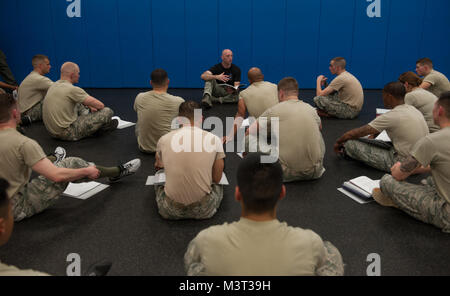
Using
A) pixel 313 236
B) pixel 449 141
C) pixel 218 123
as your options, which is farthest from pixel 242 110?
pixel 313 236

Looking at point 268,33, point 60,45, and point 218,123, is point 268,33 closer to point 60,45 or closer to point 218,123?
point 218,123

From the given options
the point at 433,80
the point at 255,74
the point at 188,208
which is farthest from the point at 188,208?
the point at 433,80

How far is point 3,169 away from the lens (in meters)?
2.42

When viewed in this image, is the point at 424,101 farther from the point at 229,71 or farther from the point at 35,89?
the point at 35,89

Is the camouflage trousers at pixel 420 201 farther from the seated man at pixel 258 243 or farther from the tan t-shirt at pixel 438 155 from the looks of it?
the seated man at pixel 258 243

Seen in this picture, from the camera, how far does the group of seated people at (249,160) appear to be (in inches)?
57.0

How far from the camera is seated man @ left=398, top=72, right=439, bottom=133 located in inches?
161

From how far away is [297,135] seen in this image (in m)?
3.25

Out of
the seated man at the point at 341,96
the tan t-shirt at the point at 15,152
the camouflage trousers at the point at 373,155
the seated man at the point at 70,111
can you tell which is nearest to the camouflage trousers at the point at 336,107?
the seated man at the point at 341,96

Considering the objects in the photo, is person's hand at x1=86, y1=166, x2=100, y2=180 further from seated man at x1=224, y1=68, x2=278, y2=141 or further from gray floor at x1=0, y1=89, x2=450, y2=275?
seated man at x1=224, y1=68, x2=278, y2=141

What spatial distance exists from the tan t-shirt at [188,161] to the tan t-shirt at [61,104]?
2.05 meters

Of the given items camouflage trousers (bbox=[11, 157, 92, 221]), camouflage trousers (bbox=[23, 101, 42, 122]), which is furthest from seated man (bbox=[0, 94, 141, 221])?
camouflage trousers (bbox=[23, 101, 42, 122])

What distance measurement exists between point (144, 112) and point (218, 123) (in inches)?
62.5

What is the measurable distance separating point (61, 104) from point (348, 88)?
3661 millimetres
